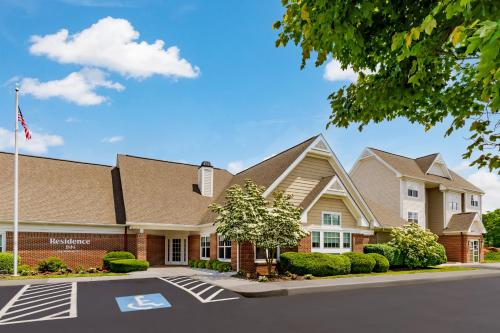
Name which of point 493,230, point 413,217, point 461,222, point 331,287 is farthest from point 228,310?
point 493,230

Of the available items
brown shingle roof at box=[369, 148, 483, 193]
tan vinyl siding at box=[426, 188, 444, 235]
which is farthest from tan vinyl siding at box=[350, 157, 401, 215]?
tan vinyl siding at box=[426, 188, 444, 235]

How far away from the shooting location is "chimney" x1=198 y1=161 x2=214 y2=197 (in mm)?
30531

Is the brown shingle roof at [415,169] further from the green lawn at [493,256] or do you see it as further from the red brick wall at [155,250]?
the red brick wall at [155,250]

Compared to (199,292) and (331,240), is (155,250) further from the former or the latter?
(199,292)

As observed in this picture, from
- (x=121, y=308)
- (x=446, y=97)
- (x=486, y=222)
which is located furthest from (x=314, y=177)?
(x=486, y=222)

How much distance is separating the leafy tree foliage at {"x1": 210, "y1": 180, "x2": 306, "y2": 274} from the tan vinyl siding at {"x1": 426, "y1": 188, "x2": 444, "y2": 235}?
23845 millimetres

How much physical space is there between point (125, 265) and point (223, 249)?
237 inches

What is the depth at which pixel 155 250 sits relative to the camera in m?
27.8

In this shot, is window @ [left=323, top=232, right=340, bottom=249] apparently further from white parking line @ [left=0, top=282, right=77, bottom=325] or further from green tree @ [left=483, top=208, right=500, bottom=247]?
green tree @ [left=483, top=208, right=500, bottom=247]

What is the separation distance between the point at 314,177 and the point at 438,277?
9268 millimetres

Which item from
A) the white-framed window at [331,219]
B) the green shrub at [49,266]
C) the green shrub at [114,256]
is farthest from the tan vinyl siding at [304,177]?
the green shrub at [49,266]

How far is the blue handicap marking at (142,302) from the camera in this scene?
39.1 feet

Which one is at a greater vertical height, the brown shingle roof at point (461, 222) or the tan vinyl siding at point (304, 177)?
the tan vinyl siding at point (304, 177)

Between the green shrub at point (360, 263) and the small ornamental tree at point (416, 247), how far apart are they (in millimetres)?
4885
